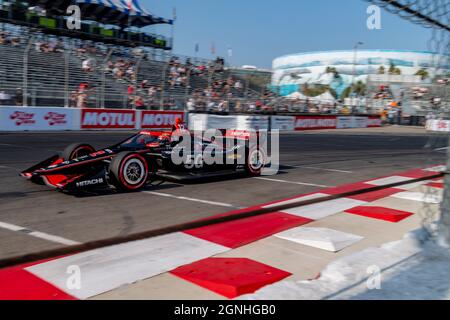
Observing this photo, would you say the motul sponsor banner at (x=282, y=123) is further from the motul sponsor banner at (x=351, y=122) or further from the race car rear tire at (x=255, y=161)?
the race car rear tire at (x=255, y=161)

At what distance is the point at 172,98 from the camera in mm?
22312

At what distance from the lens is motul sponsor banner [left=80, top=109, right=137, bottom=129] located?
18216mm

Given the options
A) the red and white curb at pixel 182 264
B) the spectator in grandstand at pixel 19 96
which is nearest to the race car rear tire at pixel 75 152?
the red and white curb at pixel 182 264

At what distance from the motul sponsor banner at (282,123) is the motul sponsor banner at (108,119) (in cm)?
886

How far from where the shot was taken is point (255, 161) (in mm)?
8844

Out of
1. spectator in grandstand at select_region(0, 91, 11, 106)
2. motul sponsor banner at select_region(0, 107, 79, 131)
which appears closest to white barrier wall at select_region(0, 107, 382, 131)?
motul sponsor banner at select_region(0, 107, 79, 131)

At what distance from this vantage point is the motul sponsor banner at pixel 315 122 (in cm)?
2740

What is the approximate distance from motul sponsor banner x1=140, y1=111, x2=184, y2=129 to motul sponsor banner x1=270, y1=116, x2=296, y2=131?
6.14m

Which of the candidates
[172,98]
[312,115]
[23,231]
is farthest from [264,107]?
[23,231]

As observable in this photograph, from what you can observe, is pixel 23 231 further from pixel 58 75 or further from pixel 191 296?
pixel 58 75

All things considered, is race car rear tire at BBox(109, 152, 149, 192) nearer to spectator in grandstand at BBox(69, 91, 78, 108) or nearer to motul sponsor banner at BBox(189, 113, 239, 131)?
spectator in grandstand at BBox(69, 91, 78, 108)

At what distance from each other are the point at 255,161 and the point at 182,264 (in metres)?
5.17

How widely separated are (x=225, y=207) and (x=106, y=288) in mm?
2964
